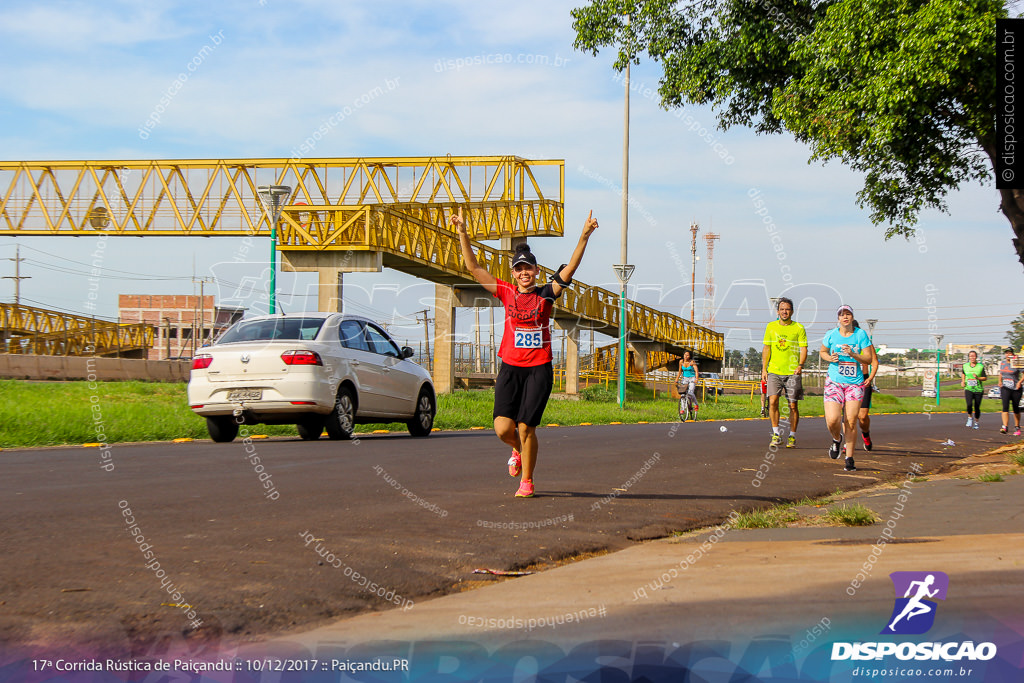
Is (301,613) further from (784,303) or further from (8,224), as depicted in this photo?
(8,224)

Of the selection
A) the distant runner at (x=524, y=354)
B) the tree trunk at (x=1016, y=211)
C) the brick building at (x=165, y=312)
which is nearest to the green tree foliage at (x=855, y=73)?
the tree trunk at (x=1016, y=211)

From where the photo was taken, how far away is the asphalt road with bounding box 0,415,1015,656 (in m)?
3.94

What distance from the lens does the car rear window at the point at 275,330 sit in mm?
13641

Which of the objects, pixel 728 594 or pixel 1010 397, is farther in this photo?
pixel 1010 397

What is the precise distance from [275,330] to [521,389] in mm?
6911

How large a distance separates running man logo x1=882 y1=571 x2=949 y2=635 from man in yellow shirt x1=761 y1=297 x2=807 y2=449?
357 inches

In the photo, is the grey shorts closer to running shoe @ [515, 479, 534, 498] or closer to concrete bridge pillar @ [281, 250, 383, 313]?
running shoe @ [515, 479, 534, 498]

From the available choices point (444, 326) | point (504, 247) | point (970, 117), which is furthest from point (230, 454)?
point (504, 247)

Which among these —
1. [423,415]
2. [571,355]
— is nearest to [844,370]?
[423,415]

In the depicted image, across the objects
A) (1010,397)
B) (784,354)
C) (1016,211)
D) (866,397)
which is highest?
(1016,211)

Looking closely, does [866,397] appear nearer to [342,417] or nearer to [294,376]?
[342,417]

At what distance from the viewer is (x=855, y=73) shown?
1237cm

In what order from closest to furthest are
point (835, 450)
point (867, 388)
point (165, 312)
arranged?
point (835, 450), point (867, 388), point (165, 312)

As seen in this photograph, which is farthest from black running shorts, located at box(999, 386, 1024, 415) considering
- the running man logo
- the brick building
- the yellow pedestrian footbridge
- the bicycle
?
the brick building
